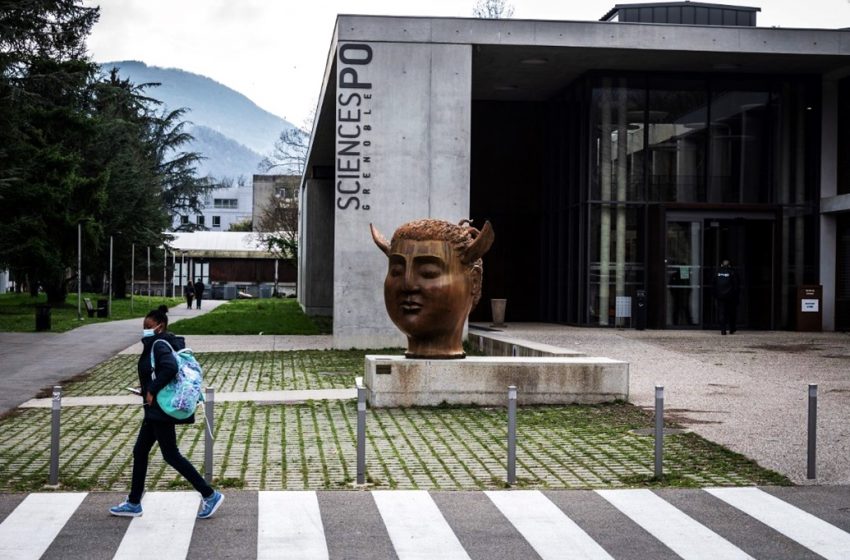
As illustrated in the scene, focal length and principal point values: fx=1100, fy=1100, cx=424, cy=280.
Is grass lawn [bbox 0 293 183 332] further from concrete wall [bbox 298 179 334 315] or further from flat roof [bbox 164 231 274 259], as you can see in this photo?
flat roof [bbox 164 231 274 259]

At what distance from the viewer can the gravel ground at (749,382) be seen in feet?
41.2

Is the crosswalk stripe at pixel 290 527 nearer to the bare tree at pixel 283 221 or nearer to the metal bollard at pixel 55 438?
the metal bollard at pixel 55 438

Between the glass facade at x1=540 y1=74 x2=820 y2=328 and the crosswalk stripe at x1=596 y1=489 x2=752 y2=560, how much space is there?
78.0 feet

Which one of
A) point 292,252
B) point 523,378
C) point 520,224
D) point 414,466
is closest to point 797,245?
point 520,224

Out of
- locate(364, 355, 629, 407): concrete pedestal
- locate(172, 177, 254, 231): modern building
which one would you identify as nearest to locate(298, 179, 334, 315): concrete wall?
locate(364, 355, 629, 407): concrete pedestal

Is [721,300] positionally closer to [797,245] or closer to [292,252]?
[797,245]

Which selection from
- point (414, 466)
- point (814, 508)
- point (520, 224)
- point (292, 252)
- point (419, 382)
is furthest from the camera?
point (292, 252)

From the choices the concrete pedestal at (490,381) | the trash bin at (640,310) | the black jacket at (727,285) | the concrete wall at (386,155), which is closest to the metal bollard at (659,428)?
the concrete pedestal at (490,381)

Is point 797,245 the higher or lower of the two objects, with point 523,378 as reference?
higher

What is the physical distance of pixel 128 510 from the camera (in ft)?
30.0

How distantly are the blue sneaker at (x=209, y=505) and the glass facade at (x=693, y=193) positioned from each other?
25562mm

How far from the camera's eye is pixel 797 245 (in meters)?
34.5

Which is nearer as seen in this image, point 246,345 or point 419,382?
point 419,382

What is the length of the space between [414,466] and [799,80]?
27.2 metres
